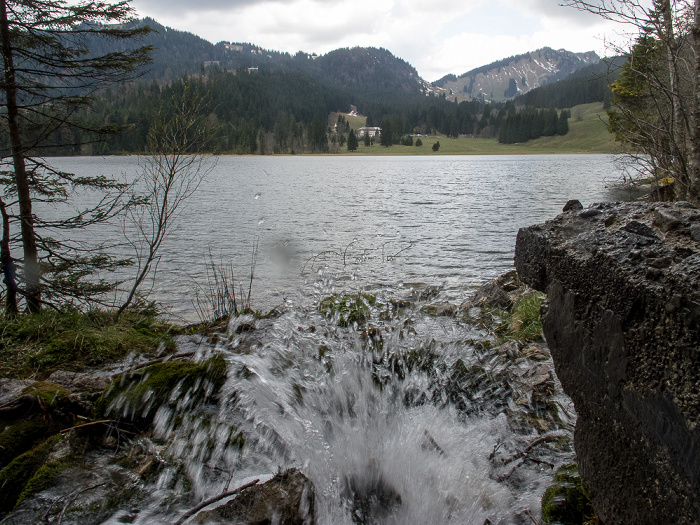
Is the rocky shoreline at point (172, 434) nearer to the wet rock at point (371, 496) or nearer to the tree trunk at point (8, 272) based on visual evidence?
the wet rock at point (371, 496)

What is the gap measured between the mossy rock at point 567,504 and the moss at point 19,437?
4.51 m

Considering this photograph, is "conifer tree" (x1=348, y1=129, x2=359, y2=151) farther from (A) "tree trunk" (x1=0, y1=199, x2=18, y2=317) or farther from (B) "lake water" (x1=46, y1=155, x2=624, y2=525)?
(A) "tree trunk" (x1=0, y1=199, x2=18, y2=317)

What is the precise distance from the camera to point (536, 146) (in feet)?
531

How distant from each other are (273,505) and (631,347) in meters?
2.69

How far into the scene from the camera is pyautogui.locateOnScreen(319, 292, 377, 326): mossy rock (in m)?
8.60

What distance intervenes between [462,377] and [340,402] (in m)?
1.77

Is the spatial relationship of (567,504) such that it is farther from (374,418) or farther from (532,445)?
(374,418)

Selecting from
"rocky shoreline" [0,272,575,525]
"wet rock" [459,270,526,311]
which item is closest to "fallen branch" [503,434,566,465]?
"rocky shoreline" [0,272,575,525]

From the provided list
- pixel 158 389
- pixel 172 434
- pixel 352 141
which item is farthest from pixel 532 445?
pixel 352 141

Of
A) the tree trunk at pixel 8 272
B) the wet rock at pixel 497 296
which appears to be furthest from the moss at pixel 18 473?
the wet rock at pixel 497 296

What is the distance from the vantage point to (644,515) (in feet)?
7.63

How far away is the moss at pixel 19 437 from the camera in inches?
145

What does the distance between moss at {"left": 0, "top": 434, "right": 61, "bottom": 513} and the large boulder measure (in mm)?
4299

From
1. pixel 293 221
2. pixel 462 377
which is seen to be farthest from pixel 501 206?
pixel 462 377
